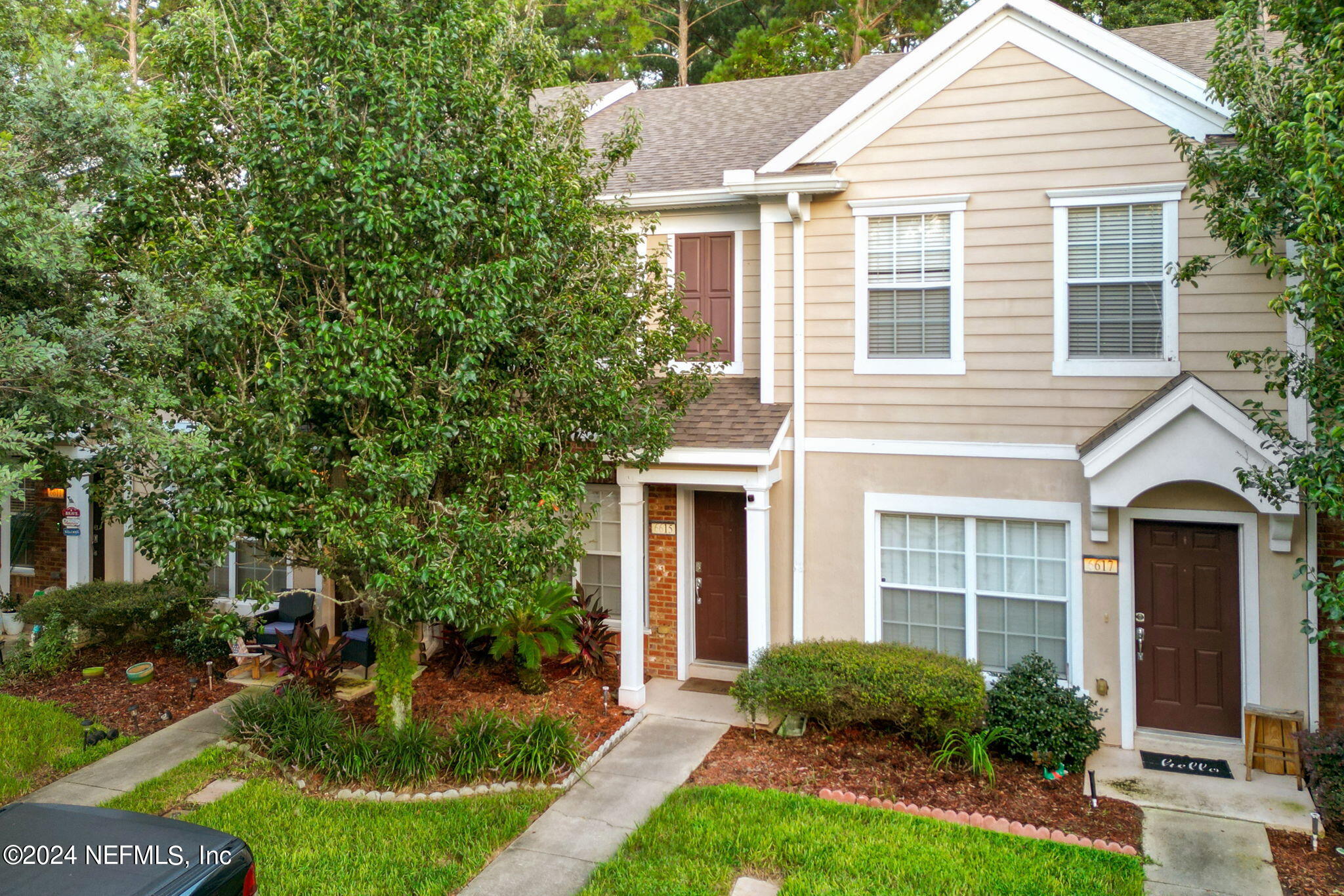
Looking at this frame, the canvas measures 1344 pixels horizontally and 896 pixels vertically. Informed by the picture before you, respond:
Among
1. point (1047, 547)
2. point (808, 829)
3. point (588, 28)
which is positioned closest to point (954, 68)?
point (1047, 547)

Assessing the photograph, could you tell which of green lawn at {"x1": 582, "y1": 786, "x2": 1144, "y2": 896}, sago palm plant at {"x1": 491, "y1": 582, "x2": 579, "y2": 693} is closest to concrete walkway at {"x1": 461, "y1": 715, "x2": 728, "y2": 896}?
green lawn at {"x1": 582, "y1": 786, "x2": 1144, "y2": 896}

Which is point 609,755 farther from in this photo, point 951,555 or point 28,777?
point 28,777

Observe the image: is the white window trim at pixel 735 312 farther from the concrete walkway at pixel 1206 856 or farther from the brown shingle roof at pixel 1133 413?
the concrete walkway at pixel 1206 856

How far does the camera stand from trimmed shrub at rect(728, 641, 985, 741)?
838cm

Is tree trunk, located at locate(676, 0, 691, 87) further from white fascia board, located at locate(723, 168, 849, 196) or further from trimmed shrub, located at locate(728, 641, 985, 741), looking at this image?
trimmed shrub, located at locate(728, 641, 985, 741)

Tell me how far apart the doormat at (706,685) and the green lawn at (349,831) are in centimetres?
301

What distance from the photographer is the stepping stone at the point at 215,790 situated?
7.74 m

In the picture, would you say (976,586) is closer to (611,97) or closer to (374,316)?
(374,316)

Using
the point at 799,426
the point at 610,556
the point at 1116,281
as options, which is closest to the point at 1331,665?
the point at 1116,281

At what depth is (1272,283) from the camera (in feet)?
27.4

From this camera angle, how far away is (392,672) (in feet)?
27.9

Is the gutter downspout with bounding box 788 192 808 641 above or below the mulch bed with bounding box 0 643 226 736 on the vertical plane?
above

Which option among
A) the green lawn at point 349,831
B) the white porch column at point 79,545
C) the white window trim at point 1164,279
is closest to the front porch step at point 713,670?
the green lawn at point 349,831

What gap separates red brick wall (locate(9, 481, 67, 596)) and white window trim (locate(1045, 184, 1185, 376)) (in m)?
14.6
